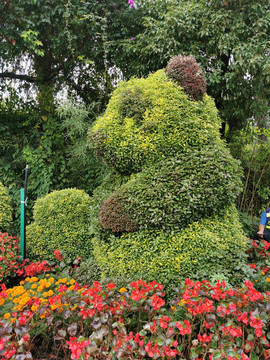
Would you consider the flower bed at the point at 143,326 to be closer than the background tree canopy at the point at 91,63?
Yes

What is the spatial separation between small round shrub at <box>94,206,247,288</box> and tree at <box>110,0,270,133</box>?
2355 mm

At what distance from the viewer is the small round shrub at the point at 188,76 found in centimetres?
247

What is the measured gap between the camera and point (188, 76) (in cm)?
246

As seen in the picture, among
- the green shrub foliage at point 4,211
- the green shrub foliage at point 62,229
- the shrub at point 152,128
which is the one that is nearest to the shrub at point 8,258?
the green shrub foliage at point 62,229

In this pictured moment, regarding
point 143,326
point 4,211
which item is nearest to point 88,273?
point 143,326

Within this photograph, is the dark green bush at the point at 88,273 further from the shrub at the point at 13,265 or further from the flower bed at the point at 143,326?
the flower bed at the point at 143,326

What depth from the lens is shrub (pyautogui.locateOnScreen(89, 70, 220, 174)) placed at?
2398 millimetres

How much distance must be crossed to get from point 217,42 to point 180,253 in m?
3.12

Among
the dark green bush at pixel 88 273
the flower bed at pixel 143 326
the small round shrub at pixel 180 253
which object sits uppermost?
the small round shrub at pixel 180 253

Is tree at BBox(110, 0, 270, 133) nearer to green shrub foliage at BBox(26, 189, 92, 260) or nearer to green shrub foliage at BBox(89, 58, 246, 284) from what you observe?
green shrub foliage at BBox(89, 58, 246, 284)

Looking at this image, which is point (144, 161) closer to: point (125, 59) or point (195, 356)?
point (195, 356)

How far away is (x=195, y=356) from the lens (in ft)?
5.00

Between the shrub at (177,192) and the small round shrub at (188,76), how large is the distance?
0.60m

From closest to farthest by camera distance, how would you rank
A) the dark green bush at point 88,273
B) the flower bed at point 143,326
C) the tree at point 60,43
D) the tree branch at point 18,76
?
the flower bed at point 143,326 → the dark green bush at point 88,273 → the tree at point 60,43 → the tree branch at point 18,76
